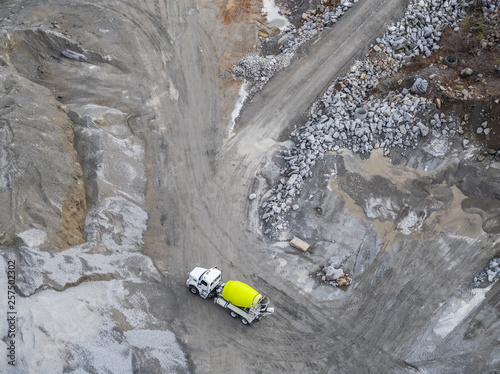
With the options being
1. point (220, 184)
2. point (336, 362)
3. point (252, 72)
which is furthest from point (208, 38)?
point (336, 362)

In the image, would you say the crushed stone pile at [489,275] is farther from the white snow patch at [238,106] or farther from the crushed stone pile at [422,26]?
the white snow patch at [238,106]

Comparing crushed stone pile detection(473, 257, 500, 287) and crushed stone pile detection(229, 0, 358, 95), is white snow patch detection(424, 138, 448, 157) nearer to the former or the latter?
crushed stone pile detection(473, 257, 500, 287)

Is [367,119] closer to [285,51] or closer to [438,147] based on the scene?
[438,147]

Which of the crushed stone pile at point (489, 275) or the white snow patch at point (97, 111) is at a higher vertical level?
the white snow patch at point (97, 111)

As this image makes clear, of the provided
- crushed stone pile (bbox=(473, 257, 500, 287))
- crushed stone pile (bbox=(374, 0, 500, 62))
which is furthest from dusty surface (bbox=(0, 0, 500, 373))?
crushed stone pile (bbox=(374, 0, 500, 62))

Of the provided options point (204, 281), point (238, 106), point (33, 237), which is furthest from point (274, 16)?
point (33, 237)

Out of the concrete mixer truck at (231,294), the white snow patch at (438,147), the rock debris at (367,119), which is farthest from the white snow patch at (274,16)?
the concrete mixer truck at (231,294)
